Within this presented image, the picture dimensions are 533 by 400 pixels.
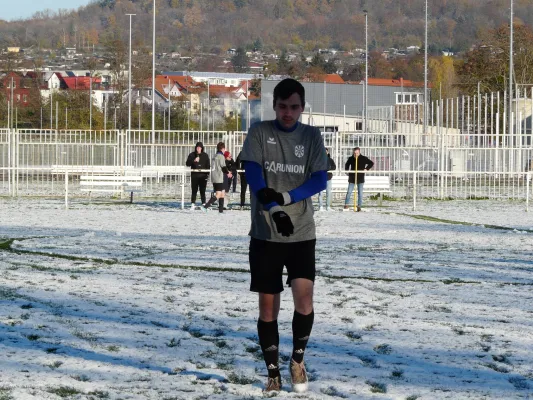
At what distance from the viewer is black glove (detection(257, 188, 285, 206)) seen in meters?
7.34

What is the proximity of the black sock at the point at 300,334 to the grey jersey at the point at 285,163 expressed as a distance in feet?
1.73

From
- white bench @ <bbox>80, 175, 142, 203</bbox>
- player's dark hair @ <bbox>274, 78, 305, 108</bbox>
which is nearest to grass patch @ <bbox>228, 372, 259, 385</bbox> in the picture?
player's dark hair @ <bbox>274, 78, 305, 108</bbox>

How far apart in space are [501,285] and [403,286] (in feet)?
3.87

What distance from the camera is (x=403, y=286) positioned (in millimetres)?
13258

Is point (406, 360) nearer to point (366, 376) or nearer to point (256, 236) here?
point (366, 376)

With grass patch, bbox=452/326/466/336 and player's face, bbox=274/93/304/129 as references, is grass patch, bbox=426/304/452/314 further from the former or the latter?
player's face, bbox=274/93/304/129

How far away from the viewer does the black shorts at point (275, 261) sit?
755cm

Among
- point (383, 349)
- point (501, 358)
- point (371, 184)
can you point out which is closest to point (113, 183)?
point (371, 184)

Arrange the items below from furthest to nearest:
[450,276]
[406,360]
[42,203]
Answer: [42,203], [450,276], [406,360]

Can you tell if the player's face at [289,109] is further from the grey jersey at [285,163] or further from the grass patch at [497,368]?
the grass patch at [497,368]

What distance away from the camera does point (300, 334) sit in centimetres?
766

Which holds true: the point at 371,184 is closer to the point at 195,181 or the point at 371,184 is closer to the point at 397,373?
the point at 195,181

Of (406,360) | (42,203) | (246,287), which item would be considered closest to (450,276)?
(246,287)

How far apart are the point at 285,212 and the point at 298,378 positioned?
1.08 m
